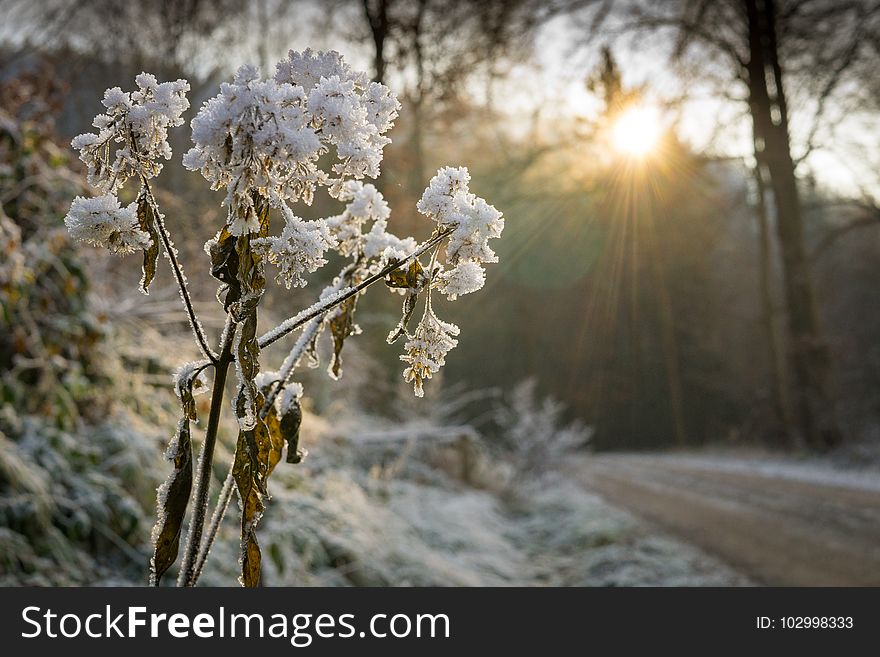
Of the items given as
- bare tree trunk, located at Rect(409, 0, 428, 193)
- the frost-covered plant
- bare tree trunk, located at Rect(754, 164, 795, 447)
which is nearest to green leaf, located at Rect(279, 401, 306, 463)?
the frost-covered plant

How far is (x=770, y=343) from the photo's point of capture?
14.9 m

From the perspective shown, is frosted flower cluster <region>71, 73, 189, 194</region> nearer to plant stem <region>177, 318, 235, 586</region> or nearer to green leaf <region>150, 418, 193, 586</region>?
plant stem <region>177, 318, 235, 586</region>

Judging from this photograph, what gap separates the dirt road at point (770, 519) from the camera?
4.82 metres

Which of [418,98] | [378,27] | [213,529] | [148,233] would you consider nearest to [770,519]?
[213,529]

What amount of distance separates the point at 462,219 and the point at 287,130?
0.29 metres

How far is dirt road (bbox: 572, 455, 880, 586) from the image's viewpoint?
482cm

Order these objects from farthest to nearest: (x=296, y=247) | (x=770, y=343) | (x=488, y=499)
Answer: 1. (x=770, y=343)
2. (x=488, y=499)
3. (x=296, y=247)

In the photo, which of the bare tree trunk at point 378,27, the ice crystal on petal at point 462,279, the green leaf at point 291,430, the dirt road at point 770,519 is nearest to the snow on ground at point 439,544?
the dirt road at point 770,519

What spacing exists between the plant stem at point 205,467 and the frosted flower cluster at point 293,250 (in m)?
0.13

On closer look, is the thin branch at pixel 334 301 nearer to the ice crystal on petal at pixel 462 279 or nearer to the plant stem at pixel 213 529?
the ice crystal on petal at pixel 462 279

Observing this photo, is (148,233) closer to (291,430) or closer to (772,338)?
(291,430)

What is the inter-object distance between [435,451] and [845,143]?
27.3 feet
